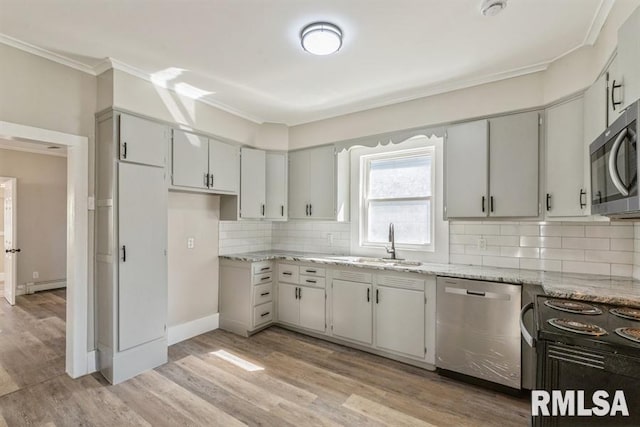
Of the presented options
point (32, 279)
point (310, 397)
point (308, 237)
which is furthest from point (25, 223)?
point (310, 397)

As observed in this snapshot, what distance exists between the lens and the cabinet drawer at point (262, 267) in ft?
12.2

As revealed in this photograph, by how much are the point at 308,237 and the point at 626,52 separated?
3535mm

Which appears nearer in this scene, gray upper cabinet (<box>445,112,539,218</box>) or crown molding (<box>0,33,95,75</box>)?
crown molding (<box>0,33,95,75</box>)

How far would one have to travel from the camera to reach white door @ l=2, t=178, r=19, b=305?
16.2ft

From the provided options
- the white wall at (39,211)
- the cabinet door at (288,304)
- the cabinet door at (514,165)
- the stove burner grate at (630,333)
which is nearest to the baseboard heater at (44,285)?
the white wall at (39,211)

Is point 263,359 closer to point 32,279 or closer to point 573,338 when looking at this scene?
point 573,338

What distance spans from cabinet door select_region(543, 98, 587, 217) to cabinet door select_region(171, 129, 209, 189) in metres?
3.34

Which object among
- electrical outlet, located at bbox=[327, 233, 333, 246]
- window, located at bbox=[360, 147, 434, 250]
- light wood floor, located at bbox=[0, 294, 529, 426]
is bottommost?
light wood floor, located at bbox=[0, 294, 529, 426]

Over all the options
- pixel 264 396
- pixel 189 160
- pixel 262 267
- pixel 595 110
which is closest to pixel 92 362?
pixel 264 396

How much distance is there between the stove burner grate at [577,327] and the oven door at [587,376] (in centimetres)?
10

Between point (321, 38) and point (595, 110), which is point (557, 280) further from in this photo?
point (321, 38)

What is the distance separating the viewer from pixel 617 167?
4.99 feet

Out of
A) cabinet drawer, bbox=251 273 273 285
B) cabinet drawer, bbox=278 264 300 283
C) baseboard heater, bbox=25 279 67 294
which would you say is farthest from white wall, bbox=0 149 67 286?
cabinet drawer, bbox=278 264 300 283

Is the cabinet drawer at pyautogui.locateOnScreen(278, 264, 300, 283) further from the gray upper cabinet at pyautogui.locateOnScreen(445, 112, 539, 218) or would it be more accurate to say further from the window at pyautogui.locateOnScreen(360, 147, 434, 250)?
the gray upper cabinet at pyautogui.locateOnScreen(445, 112, 539, 218)
